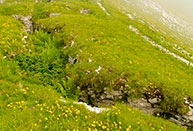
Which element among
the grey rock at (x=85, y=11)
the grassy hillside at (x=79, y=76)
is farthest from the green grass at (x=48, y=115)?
the grey rock at (x=85, y=11)

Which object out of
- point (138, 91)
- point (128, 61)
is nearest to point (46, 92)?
point (138, 91)

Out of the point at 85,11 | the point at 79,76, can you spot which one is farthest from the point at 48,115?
the point at 85,11

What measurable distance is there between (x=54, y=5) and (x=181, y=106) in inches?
1283

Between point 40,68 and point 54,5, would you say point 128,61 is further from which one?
point 54,5

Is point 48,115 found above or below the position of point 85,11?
below

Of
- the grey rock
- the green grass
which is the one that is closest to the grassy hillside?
the green grass

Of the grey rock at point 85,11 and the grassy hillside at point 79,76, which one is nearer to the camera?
the grassy hillside at point 79,76

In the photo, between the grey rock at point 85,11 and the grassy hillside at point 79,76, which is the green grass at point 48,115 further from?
the grey rock at point 85,11

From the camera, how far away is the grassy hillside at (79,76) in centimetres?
825

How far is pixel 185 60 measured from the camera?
20.8 metres

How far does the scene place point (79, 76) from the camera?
43.9 ft

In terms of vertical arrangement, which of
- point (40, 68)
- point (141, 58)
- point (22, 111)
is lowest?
point (40, 68)

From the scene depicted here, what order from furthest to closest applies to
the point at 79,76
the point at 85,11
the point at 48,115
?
1. the point at 85,11
2. the point at 79,76
3. the point at 48,115

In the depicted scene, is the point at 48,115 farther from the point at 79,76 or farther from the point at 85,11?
the point at 85,11
